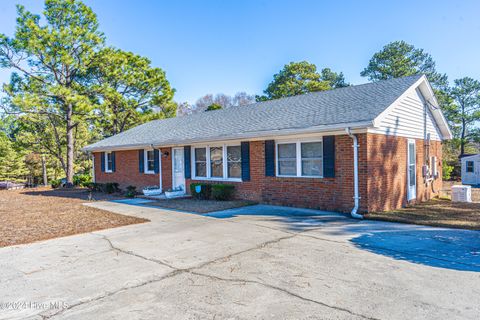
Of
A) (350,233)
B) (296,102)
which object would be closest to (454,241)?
(350,233)

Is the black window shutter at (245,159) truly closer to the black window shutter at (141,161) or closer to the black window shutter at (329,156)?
the black window shutter at (329,156)

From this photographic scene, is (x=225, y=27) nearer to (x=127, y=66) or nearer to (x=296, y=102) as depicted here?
(x=296, y=102)

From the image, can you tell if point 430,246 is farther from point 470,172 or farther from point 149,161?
point 470,172

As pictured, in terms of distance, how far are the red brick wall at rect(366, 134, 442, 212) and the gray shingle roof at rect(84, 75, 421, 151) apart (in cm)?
110

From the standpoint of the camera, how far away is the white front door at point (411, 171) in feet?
36.5

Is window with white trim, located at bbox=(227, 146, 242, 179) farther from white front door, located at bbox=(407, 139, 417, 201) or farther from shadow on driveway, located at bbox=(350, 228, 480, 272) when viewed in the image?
shadow on driveway, located at bbox=(350, 228, 480, 272)

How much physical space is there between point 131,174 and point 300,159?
417 inches

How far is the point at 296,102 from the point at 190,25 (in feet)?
21.6

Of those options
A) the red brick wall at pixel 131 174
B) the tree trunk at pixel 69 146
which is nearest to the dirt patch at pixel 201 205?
the red brick wall at pixel 131 174

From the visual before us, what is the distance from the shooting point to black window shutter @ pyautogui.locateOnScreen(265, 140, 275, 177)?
35.2 ft

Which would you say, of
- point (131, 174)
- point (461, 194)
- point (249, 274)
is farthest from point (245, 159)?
point (131, 174)

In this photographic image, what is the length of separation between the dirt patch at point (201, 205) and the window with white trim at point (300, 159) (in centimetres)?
176

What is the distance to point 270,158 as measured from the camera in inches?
424

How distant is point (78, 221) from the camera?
28.8 ft
